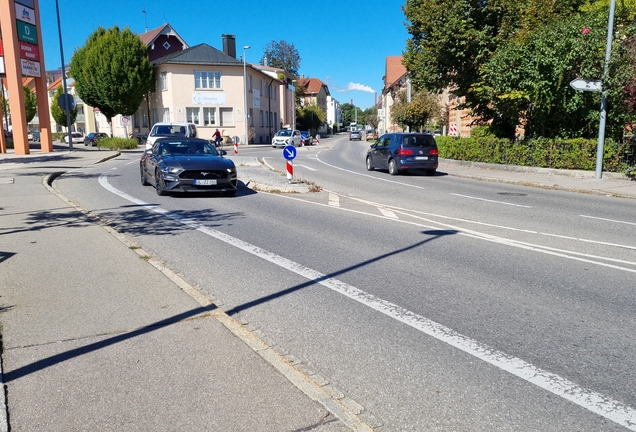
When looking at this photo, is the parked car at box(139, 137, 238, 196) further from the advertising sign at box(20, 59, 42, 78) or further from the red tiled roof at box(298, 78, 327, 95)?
the red tiled roof at box(298, 78, 327, 95)

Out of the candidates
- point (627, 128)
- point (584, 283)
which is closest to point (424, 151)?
point (627, 128)

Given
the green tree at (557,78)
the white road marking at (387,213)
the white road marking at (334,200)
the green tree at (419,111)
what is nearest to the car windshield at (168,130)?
the white road marking at (334,200)

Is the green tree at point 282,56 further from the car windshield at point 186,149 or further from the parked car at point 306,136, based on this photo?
the car windshield at point 186,149

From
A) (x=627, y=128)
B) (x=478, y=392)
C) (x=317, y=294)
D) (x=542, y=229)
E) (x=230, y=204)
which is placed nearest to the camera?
(x=478, y=392)

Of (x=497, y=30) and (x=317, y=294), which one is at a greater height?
(x=497, y=30)

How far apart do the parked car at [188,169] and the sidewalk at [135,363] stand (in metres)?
6.45

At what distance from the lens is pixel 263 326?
4703 millimetres

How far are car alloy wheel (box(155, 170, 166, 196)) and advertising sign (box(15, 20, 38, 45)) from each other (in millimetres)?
21909

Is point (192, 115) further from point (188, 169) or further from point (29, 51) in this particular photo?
point (188, 169)

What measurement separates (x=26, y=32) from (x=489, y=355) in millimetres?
33318

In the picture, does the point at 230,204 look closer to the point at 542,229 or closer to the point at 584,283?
the point at 542,229

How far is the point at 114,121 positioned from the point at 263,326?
6502cm

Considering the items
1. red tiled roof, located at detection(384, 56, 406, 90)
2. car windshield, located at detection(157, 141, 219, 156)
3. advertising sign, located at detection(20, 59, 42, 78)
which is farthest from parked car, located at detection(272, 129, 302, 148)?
red tiled roof, located at detection(384, 56, 406, 90)

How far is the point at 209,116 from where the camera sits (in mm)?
53312
